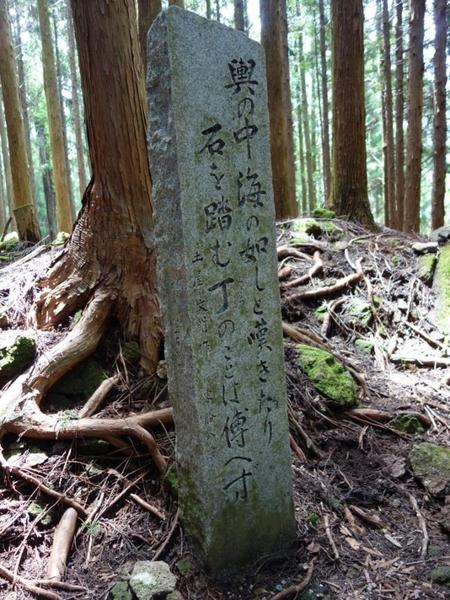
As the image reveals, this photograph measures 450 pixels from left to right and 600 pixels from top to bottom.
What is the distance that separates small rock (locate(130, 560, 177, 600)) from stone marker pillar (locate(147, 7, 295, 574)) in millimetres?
203

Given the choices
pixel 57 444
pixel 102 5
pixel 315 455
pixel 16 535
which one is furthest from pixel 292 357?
pixel 102 5

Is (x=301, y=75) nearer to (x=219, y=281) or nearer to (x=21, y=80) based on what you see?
(x=21, y=80)

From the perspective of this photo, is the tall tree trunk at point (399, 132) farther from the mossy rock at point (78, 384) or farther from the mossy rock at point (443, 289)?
the mossy rock at point (78, 384)

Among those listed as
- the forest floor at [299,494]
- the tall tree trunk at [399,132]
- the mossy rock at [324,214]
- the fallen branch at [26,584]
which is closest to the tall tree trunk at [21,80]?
the tall tree trunk at [399,132]

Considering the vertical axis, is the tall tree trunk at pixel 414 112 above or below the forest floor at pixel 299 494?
above

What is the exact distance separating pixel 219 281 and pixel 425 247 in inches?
170

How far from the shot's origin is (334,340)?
182 inches

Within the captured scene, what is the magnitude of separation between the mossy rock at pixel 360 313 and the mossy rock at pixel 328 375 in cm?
96

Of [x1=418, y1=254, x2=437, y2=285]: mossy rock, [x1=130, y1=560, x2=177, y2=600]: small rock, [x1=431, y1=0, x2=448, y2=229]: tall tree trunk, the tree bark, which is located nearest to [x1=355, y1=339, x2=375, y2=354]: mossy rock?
[x1=418, y1=254, x2=437, y2=285]: mossy rock

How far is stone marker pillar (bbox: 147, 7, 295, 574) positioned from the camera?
2.09 metres

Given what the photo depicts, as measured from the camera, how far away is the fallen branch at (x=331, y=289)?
4.81 m

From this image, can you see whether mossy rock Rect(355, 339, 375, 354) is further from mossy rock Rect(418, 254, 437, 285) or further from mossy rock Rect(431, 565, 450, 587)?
mossy rock Rect(431, 565, 450, 587)

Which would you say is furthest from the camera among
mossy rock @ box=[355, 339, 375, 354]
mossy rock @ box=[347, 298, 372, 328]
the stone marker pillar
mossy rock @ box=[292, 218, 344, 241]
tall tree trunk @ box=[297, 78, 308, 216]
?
tall tree trunk @ box=[297, 78, 308, 216]

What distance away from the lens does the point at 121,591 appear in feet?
7.38
